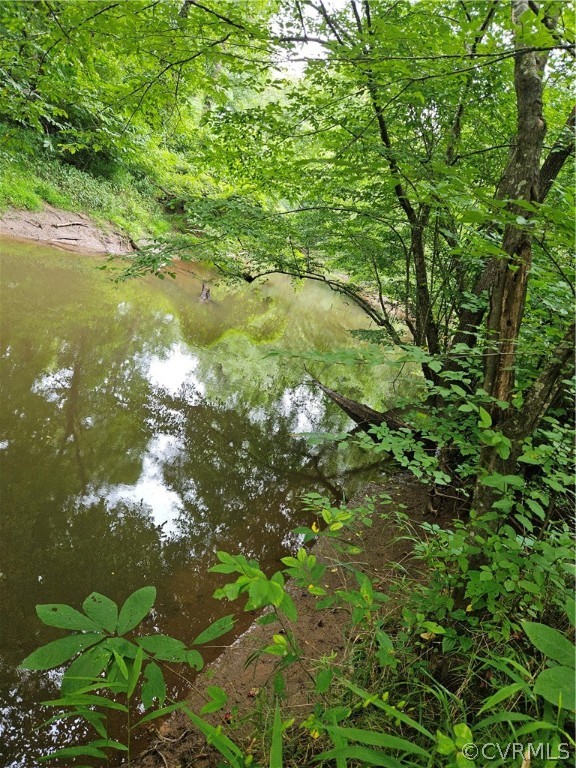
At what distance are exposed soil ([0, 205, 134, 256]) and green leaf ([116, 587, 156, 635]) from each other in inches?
456

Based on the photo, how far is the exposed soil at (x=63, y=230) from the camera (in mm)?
11547

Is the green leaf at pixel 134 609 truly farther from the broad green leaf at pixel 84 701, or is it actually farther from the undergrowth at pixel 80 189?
the undergrowth at pixel 80 189

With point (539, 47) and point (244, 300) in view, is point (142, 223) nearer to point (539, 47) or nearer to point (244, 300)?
point (244, 300)

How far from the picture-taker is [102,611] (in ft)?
3.61

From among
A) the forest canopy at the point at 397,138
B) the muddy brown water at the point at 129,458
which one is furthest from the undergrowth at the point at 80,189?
the forest canopy at the point at 397,138

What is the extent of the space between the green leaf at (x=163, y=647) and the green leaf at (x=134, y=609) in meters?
0.07

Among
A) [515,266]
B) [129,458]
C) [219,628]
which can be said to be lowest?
[129,458]

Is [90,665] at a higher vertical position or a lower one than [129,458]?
higher

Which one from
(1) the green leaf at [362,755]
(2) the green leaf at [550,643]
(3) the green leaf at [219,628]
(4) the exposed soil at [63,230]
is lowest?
(1) the green leaf at [362,755]

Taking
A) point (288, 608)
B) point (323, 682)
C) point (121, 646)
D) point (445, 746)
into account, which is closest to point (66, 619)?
point (121, 646)

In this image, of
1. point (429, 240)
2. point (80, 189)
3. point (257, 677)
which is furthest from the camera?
point (80, 189)

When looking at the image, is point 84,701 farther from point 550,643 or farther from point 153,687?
point 550,643

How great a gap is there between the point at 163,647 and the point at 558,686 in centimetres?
100

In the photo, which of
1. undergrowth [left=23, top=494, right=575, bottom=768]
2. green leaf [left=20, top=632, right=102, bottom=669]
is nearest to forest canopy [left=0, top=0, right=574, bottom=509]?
undergrowth [left=23, top=494, right=575, bottom=768]
